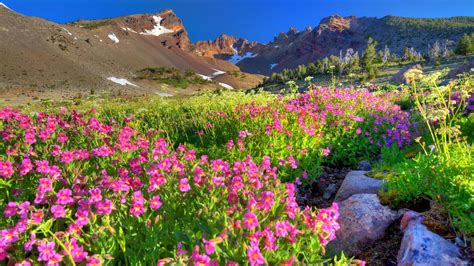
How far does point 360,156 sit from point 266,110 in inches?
107

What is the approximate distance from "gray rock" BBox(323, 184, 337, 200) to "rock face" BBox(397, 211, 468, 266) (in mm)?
2402

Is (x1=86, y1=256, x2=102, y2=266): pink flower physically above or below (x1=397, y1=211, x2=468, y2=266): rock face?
above

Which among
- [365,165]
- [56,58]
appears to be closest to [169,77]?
[56,58]

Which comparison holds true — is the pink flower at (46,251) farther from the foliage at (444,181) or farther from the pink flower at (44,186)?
the foliage at (444,181)

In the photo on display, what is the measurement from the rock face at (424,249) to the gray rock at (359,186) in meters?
1.56

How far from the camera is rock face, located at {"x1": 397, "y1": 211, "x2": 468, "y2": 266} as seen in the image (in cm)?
317

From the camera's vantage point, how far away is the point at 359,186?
5.50 meters

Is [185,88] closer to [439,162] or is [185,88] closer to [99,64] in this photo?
[99,64]

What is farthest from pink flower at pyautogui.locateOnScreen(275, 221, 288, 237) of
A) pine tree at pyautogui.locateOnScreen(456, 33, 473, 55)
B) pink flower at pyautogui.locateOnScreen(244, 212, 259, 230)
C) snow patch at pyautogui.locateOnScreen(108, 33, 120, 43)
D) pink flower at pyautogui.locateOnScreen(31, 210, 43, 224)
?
snow patch at pyautogui.locateOnScreen(108, 33, 120, 43)

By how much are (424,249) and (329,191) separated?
3.00m

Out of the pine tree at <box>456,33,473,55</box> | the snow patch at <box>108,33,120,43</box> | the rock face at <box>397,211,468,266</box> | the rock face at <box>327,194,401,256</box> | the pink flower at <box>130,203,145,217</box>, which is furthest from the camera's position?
the snow patch at <box>108,33,120,43</box>

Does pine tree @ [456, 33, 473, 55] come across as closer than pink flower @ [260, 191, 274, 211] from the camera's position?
No

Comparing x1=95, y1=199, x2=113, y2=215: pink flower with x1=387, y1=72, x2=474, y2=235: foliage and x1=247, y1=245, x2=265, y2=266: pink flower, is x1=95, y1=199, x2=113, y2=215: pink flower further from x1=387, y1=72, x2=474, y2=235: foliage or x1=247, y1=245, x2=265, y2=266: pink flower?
x1=387, y1=72, x2=474, y2=235: foliage

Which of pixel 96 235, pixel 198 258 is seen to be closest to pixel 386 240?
pixel 198 258
